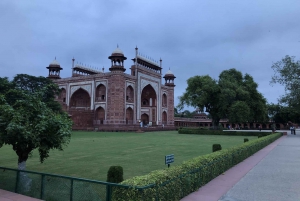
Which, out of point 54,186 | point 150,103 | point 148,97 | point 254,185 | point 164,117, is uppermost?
point 148,97

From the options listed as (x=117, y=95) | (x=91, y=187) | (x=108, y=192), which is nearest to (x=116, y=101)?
(x=117, y=95)

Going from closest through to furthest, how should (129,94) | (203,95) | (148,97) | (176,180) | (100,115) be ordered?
(176,180), (203,95), (100,115), (129,94), (148,97)

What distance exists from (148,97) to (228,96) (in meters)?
18.5

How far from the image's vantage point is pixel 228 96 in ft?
86.8

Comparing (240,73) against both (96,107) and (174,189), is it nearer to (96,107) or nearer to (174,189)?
(96,107)

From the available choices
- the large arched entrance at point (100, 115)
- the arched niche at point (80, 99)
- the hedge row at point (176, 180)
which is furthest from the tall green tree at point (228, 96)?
the hedge row at point (176, 180)

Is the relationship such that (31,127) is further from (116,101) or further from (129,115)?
(129,115)

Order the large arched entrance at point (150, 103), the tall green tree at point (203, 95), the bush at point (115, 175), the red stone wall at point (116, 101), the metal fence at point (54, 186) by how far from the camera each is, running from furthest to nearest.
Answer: the large arched entrance at point (150, 103) < the red stone wall at point (116, 101) < the tall green tree at point (203, 95) < the bush at point (115, 175) < the metal fence at point (54, 186)

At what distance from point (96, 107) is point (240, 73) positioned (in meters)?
20.1

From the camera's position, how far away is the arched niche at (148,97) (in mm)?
40869

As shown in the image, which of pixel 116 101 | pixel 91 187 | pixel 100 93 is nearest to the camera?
pixel 91 187

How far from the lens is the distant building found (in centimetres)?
3291

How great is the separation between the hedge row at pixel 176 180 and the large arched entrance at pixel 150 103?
107 ft

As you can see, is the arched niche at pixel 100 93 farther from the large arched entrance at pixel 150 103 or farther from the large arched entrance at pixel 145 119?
the large arched entrance at pixel 145 119
